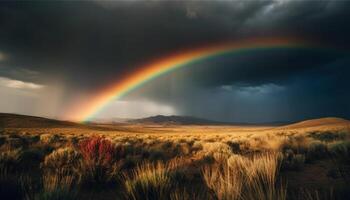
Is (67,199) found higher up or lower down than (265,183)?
lower down

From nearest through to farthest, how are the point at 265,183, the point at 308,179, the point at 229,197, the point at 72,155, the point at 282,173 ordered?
1. the point at 229,197
2. the point at 265,183
3. the point at 308,179
4. the point at 282,173
5. the point at 72,155

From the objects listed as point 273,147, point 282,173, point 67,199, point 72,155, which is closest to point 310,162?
point 282,173

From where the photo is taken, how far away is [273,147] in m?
10.5

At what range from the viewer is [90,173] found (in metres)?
5.75

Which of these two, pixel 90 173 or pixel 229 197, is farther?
pixel 90 173

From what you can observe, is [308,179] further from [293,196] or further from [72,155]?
[72,155]

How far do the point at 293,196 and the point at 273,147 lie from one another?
22.1 feet

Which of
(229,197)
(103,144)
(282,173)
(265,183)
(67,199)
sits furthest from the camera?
(103,144)

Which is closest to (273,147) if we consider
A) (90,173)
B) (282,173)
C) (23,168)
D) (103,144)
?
(282,173)

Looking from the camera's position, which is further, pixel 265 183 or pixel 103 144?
pixel 103 144

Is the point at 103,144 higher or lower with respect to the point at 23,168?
higher

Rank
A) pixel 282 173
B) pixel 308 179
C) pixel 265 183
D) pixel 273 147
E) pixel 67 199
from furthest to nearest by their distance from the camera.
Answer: pixel 273 147 → pixel 282 173 → pixel 308 179 → pixel 265 183 → pixel 67 199

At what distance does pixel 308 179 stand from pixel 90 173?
5248mm

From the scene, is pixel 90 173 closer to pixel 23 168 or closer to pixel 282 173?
pixel 23 168
